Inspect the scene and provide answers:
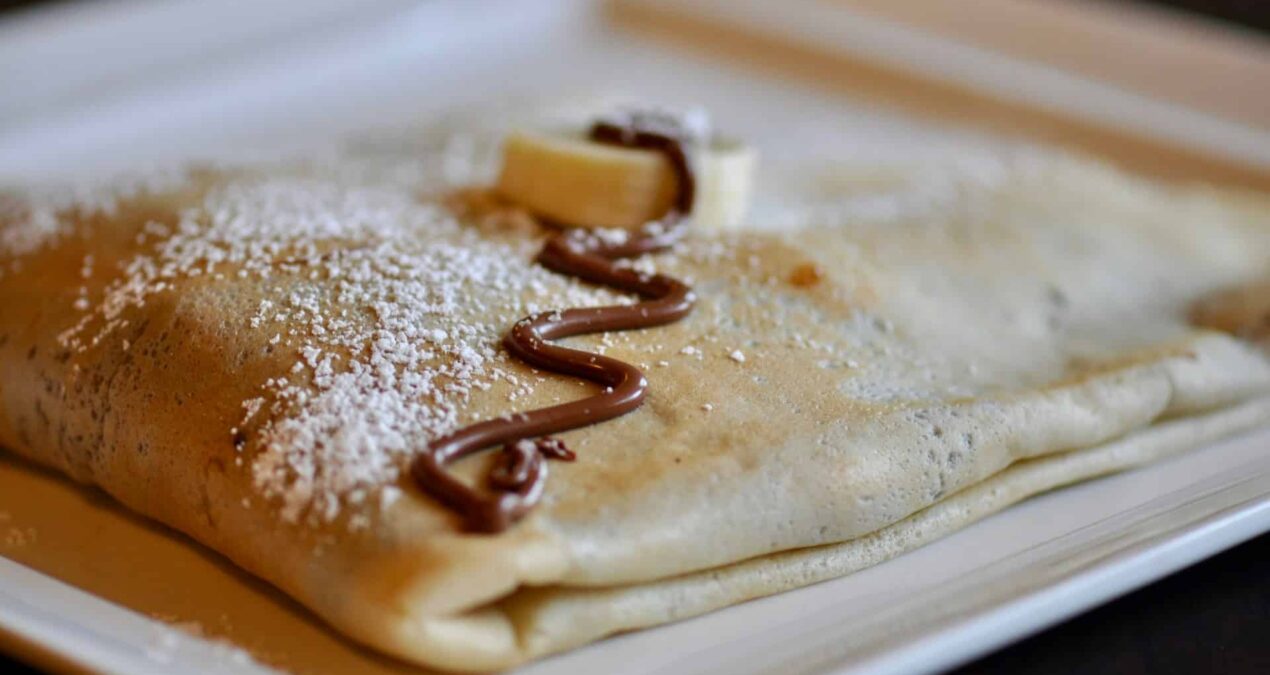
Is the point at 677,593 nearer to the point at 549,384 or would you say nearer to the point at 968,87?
the point at 549,384

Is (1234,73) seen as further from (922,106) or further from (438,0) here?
(438,0)

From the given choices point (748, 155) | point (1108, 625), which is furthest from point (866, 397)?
point (748, 155)

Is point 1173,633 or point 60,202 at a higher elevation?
point 60,202

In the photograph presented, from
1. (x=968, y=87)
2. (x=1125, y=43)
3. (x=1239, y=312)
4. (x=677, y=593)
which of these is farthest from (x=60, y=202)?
(x=1125, y=43)

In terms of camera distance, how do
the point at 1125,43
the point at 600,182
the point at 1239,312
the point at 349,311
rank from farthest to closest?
the point at 1125,43 < the point at 1239,312 < the point at 600,182 < the point at 349,311

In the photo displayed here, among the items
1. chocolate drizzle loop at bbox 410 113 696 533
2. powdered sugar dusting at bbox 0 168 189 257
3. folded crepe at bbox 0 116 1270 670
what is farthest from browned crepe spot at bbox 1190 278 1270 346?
powdered sugar dusting at bbox 0 168 189 257

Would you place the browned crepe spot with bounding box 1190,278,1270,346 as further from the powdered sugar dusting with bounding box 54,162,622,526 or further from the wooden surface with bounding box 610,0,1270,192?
the powdered sugar dusting with bounding box 54,162,622,526

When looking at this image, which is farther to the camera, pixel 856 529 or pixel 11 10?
pixel 11 10

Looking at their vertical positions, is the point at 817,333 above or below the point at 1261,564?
above
